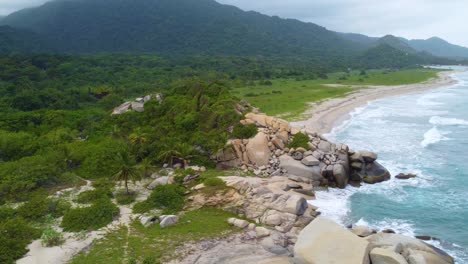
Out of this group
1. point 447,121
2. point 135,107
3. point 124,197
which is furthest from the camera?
point 447,121

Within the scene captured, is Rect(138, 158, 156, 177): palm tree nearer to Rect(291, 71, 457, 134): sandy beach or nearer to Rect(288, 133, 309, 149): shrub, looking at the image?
Rect(288, 133, 309, 149): shrub

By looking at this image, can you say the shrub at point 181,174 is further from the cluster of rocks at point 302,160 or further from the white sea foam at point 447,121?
the white sea foam at point 447,121

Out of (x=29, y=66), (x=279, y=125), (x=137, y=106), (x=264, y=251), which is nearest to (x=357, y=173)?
(x=279, y=125)

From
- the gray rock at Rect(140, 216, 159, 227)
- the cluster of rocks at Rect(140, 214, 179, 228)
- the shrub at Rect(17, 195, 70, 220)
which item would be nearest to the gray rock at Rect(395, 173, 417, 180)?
the cluster of rocks at Rect(140, 214, 179, 228)

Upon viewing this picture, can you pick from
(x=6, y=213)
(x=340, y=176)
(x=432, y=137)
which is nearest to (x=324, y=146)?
(x=340, y=176)

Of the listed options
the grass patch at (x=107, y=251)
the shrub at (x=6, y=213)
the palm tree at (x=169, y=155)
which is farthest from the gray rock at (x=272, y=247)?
the shrub at (x=6, y=213)

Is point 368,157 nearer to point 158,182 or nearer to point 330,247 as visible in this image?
point 330,247

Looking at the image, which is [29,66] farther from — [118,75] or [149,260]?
[149,260]

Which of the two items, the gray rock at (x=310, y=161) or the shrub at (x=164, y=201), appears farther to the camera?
the gray rock at (x=310, y=161)
